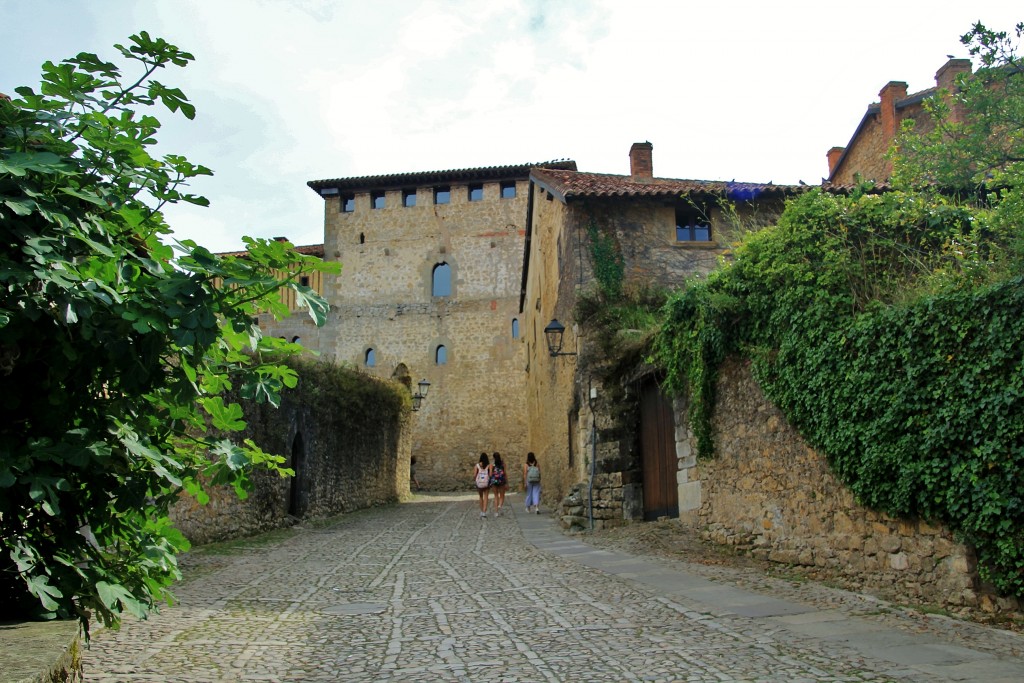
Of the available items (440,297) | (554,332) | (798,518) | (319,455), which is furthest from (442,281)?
(798,518)

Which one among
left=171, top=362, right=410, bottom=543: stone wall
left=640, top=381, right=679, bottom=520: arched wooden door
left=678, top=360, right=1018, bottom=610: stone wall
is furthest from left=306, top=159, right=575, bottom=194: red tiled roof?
left=678, top=360, right=1018, bottom=610: stone wall

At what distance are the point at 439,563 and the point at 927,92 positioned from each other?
21018 millimetres

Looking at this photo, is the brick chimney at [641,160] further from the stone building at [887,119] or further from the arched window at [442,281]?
the arched window at [442,281]

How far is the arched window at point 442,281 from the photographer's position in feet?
118

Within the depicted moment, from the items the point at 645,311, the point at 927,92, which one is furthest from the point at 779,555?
the point at 927,92

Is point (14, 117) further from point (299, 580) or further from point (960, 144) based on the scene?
point (960, 144)

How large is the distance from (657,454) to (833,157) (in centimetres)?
1980

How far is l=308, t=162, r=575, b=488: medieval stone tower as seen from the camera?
34.5m

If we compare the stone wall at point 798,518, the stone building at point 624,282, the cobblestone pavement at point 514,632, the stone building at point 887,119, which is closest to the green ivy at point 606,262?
the stone building at point 624,282

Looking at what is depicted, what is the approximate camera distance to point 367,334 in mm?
36188

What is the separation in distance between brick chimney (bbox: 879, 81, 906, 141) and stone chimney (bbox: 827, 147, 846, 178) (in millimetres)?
4400

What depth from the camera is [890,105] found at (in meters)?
23.8

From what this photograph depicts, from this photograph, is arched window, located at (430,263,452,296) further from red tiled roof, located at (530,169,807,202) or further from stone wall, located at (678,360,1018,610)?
stone wall, located at (678,360,1018,610)

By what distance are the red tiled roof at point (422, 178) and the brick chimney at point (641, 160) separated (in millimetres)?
12694
